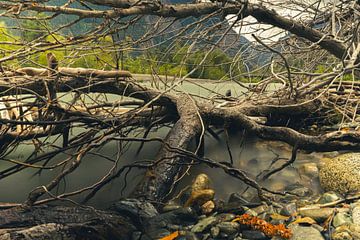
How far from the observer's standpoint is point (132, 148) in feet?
19.4

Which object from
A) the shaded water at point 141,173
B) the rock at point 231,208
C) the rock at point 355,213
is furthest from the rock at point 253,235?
the shaded water at point 141,173

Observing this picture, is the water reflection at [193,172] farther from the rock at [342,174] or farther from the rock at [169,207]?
the rock at [169,207]

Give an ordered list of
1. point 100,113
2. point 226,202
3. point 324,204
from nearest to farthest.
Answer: point 324,204
point 226,202
point 100,113

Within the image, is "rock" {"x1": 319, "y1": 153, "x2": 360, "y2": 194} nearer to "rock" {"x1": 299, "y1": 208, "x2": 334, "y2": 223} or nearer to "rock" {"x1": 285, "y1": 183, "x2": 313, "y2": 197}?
"rock" {"x1": 285, "y1": 183, "x2": 313, "y2": 197}

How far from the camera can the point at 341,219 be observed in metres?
3.25

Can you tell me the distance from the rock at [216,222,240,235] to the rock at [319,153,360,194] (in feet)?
4.59

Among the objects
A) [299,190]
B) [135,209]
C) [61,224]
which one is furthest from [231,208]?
[61,224]

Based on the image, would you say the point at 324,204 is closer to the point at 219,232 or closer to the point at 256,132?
the point at 219,232

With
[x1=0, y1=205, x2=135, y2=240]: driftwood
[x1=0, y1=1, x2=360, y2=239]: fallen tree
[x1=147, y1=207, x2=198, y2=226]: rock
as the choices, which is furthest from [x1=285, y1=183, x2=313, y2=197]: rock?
[x1=0, y1=205, x2=135, y2=240]: driftwood

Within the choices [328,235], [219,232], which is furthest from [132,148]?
[328,235]

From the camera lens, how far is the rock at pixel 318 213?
337 centimetres

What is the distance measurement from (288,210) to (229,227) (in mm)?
623

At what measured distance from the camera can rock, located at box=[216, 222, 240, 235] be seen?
3296 millimetres

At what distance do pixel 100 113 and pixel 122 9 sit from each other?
2.34 m
